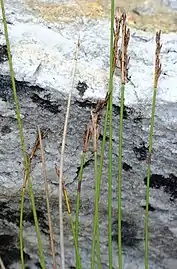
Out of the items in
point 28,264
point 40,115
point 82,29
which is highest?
point 82,29

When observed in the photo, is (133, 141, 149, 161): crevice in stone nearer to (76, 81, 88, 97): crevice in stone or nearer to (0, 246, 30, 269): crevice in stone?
(76, 81, 88, 97): crevice in stone

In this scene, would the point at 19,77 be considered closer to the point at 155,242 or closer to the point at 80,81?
the point at 80,81

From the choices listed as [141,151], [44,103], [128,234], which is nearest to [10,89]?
[44,103]

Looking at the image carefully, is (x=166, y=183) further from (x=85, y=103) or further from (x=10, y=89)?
(x=10, y=89)

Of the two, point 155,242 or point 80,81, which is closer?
point 80,81

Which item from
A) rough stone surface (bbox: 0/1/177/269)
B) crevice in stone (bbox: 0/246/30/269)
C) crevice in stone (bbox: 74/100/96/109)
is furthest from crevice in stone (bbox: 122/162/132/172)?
crevice in stone (bbox: 0/246/30/269)

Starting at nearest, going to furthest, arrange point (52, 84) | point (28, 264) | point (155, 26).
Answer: point (52, 84) → point (155, 26) → point (28, 264)

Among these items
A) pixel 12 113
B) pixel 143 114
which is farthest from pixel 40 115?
pixel 143 114
